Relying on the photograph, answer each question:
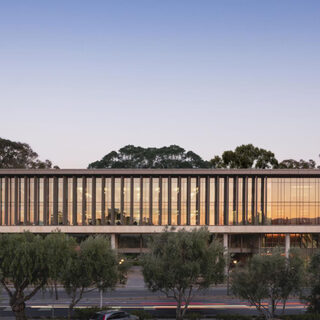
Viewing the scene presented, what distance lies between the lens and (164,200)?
69.4 m

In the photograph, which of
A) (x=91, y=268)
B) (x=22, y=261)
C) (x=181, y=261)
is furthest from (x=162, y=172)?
(x=22, y=261)

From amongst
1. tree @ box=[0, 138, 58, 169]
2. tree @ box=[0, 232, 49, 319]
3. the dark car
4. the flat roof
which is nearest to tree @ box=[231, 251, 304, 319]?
the dark car

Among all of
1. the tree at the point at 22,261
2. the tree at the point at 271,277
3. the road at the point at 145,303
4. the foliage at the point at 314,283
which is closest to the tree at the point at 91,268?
the tree at the point at 22,261

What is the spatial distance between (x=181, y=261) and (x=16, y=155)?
95.6m

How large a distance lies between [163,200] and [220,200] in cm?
956

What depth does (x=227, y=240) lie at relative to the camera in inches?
2744

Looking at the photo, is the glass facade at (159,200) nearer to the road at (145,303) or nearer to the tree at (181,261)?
the road at (145,303)

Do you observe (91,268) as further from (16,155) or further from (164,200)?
(16,155)

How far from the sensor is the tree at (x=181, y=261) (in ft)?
108

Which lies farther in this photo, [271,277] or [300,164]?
[300,164]

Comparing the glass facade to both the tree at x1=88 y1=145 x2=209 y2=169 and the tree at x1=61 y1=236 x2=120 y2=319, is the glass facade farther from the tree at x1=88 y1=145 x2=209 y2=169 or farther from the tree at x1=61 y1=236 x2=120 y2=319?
the tree at x1=88 y1=145 x2=209 y2=169

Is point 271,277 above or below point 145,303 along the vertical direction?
above

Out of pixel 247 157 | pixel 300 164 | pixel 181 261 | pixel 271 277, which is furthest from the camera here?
pixel 300 164

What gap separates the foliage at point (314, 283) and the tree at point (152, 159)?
379 ft
